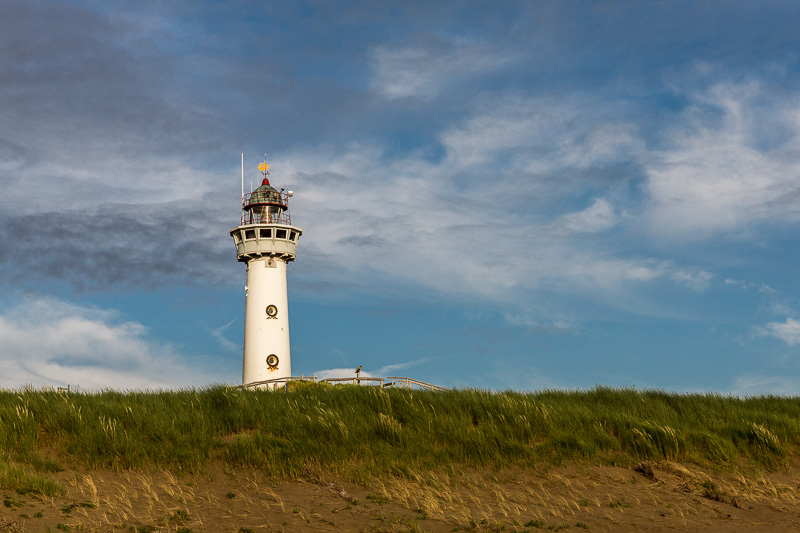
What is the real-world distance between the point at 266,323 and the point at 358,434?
83.4 ft

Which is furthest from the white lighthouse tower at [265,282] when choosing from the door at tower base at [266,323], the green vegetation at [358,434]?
the green vegetation at [358,434]

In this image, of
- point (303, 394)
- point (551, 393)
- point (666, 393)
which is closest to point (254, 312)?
point (303, 394)

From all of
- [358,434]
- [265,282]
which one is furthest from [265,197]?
[358,434]

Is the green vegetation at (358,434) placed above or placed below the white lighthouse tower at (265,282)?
below

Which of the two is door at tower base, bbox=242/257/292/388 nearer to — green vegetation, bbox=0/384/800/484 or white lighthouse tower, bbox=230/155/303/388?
white lighthouse tower, bbox=230/155/303/388

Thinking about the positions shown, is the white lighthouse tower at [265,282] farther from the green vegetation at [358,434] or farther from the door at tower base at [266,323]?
the green vegetation at [358,434]

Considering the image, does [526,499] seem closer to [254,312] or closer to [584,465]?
[584,465]

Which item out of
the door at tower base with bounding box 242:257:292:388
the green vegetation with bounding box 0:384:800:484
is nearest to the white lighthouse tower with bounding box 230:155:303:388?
the door at tower base with bounding box 242:257:292:388

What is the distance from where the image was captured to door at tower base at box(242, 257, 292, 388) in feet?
136

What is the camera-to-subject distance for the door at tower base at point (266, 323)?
41562 millimetres

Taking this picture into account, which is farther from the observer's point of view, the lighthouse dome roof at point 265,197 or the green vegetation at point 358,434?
the lighthouse dome roof at point 265,197

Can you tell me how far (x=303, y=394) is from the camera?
22938 mm

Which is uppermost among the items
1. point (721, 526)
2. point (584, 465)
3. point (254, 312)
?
point (254, 312)

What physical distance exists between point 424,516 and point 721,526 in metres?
5.77
